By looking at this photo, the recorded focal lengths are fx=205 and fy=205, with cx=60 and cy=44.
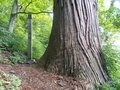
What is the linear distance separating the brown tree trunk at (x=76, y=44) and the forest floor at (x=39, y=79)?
162mm

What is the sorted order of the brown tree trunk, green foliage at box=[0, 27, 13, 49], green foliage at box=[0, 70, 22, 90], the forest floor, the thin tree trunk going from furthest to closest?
the thin tree trunk → green foliage at box=[0, 27, 13, 49] → the brown tree trunk → the forest floor → green foliage at box=[0, 70, 22, 90]

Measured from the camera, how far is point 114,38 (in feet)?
39.9

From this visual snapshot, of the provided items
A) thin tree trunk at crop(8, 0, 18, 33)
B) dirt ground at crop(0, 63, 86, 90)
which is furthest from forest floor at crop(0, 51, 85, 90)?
thin tree trunk at crop(8, 0, 18, 33)

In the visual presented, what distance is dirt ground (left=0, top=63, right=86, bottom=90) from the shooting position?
3482mm

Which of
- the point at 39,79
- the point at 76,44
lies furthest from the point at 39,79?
the point at 76,44

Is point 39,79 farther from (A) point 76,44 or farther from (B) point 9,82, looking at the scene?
(A) point 76,44

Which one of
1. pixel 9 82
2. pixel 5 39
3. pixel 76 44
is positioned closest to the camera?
pixel 9 82

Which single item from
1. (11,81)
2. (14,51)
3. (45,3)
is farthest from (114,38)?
(11,81)

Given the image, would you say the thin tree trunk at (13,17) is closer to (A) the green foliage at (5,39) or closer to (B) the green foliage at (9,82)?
(A) the green foliage at (5,39)

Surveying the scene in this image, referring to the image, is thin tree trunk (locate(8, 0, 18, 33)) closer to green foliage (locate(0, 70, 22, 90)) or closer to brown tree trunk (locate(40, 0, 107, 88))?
brown tree trunk (locate(40, 0, 107, 88))

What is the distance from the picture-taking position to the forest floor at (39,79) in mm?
3480

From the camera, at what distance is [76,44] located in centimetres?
388

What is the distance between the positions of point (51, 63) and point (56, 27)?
73cm

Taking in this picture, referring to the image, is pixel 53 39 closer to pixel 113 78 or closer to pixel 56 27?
pixel 56 27
